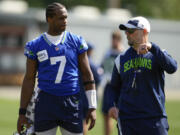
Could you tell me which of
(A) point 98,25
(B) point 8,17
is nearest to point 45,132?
(A) point 98,25

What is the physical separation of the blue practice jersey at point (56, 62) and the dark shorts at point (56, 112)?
8 cm

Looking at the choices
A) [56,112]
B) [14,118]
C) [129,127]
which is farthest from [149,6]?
[56,112]

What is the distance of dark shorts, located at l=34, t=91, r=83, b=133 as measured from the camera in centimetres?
649

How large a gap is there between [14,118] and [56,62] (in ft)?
35.6

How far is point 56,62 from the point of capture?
6.50 m

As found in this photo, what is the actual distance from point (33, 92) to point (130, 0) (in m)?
51.7

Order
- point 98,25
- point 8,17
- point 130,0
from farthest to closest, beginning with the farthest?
point 130,0 → point 8,17 → point 98,25

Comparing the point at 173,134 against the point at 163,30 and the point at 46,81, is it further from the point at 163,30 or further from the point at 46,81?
the point at 163,30

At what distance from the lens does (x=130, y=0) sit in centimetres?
5762

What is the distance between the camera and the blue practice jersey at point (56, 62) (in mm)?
6496

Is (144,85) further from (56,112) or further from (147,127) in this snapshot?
(56,112)

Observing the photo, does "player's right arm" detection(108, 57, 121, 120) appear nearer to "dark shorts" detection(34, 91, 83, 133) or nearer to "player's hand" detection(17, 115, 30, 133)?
"dark shorts" detection(34, 91, 83, 133)

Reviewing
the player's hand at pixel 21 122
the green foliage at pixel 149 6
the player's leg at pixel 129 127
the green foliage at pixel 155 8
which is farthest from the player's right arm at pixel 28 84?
the green foliage at pixel 155 8

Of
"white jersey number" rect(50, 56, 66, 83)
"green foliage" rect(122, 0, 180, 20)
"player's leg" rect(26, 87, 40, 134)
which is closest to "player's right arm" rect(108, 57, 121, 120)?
"white jersey number" rect(50, 56, 66, 83)
